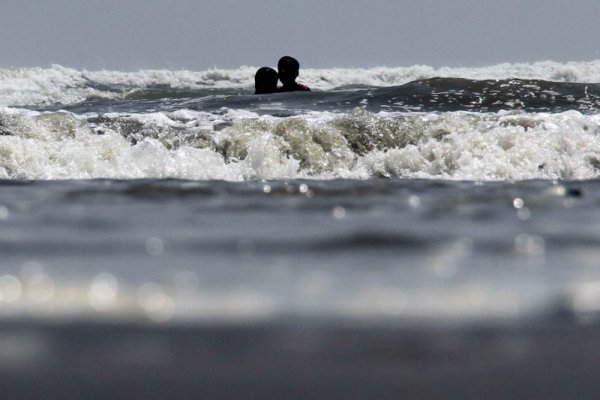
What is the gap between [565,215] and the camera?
3.23 metres

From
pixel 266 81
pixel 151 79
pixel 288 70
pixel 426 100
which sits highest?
pixel 288 70

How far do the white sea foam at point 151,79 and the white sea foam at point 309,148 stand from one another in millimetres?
10668

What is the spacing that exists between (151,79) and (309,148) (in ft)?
49.4

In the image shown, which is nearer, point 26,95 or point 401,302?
point 401,302

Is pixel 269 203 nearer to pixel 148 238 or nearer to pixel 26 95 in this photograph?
pixel 148 238

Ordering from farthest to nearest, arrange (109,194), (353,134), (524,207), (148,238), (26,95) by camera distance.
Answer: (26,95) < (353,134) < (109,194) < (524,207) < (148,238)

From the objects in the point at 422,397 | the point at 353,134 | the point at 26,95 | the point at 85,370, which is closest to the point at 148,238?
the point at 85,370

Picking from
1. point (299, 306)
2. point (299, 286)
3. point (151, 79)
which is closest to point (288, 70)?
point (299, 286)

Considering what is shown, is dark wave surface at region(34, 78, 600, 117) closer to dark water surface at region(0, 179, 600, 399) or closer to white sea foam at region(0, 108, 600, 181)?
white sea foam at region(0, 108, 600, 181)

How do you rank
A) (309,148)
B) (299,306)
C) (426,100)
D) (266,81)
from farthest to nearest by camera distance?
(426,100), (266,81), (309,148), (299,306)

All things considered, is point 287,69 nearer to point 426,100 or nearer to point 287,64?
point 287,64

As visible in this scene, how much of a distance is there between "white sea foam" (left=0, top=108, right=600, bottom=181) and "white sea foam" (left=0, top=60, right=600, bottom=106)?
35.0ft

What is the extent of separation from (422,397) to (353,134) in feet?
19.3

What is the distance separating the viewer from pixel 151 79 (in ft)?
69.8
